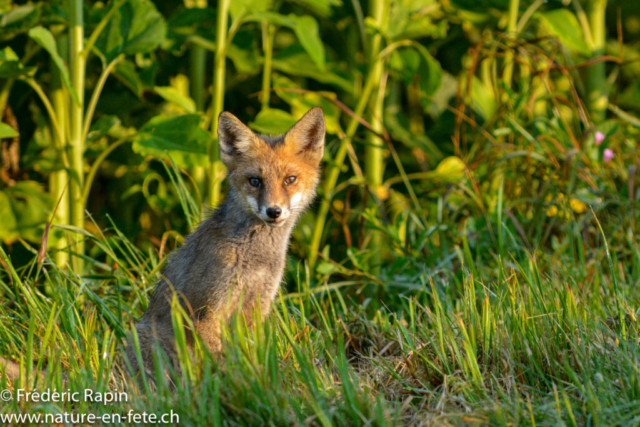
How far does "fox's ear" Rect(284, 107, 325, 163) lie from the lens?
3.34m

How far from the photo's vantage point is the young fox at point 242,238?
9.55ft

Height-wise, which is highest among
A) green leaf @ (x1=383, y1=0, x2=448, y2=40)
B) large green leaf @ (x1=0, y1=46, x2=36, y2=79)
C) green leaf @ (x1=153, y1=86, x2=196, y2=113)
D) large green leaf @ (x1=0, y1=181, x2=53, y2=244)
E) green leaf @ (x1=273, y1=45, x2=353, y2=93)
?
green leaf @ (x1=383, y1=0, x2=448, y2=40)

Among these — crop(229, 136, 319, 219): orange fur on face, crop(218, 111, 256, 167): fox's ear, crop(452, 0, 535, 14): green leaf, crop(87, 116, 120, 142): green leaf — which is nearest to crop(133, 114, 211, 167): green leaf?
crop(87, 116, 120, 142): green leaf

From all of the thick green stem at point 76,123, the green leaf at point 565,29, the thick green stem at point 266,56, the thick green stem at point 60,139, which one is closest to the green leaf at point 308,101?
the thick green stem at point 266,56

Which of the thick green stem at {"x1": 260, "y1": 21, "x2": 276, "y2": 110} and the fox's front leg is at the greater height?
the thick green stem at {"x1": 260, "y1": 21, "x2": 276, "y2": 110}

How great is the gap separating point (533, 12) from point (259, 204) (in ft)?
10.9

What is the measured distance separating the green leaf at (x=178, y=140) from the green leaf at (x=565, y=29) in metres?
3.00

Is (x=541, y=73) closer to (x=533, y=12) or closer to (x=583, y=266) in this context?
(x=533, y=12)

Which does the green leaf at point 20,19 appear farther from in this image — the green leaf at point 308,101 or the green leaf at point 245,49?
the green leaf at point 308,101

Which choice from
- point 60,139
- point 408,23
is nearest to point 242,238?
point 60,139

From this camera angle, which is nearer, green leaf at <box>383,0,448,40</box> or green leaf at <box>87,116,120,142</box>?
green leaf at <box>87,116,120,142</box>

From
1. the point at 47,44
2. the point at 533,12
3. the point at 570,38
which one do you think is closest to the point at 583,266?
the point at 570,38

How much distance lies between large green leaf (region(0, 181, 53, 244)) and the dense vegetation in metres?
0.01

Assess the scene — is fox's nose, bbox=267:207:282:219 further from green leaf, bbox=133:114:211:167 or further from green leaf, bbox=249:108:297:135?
green leaf, bbox=249:108:297:135
